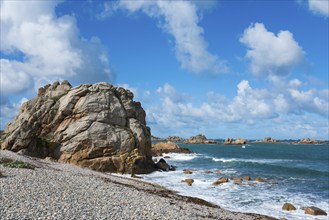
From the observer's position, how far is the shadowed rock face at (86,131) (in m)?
46.8

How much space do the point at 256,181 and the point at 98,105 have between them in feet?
80.1

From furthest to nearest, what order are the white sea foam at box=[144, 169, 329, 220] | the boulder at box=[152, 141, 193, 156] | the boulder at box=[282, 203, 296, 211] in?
1. the boulder at box=[152, 141, 193, 156]
2. the boulder at box=[282, 203, 296, 211]
3. the white sea foam at box=[144, 169, 329, 220]

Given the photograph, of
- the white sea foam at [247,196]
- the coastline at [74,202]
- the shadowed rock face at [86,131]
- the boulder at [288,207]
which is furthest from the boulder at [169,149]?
the coastline at [74,202]

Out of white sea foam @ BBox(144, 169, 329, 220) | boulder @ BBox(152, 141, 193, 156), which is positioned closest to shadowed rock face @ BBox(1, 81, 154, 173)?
white sea foam @ BBox(144, 169, 329, 220)

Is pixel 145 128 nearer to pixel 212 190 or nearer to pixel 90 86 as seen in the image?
pixel 90 86

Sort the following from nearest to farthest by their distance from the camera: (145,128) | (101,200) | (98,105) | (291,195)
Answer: (101,200) < (291,195) < (98,105) < (145,128)

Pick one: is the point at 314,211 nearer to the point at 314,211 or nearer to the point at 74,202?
the point at 314,211

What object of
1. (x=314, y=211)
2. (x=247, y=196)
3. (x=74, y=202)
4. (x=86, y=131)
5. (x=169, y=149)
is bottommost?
(x=314, y=211)

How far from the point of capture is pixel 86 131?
47.7m

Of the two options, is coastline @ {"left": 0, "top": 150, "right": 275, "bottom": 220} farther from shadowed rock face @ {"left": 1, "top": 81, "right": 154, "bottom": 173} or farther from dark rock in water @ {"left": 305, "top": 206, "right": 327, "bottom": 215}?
shadowed rock face @ {"left": 1, "top": 81, "right": 154, "bottom": 173}

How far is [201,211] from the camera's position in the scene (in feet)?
80.6

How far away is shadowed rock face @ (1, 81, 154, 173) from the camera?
46.8 metres

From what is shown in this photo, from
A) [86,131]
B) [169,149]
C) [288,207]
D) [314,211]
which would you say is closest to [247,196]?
[288,207]

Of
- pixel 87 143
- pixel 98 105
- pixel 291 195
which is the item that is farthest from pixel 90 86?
pixel 291 195
